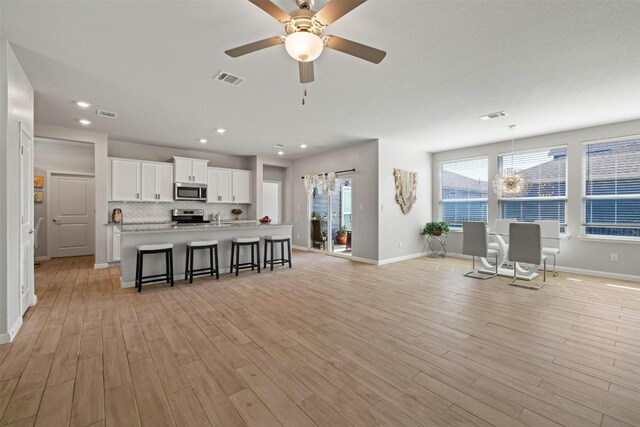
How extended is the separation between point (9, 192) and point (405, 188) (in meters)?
6.48

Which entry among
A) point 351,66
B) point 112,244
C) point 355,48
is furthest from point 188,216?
point 355,48

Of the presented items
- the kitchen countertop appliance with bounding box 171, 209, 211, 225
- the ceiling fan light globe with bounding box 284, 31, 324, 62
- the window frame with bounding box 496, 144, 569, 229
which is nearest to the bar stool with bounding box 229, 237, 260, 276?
the kitchen countertop appliance with bounding box 171, 209, 211, 225

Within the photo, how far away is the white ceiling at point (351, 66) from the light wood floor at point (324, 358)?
9.06ft

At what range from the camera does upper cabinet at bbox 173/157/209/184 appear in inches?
259

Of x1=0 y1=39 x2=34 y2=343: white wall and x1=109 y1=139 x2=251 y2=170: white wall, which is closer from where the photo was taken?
x1=0 y1=39 x2=34 y2=343: white wall

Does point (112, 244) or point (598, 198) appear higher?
point (598, 198)

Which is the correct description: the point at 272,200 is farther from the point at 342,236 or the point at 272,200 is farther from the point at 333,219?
the point at 342,236

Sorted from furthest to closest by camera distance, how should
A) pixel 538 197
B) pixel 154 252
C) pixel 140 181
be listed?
pixel 140 181
pixel 538 197
pixel 154 252

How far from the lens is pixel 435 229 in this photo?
6.98 m

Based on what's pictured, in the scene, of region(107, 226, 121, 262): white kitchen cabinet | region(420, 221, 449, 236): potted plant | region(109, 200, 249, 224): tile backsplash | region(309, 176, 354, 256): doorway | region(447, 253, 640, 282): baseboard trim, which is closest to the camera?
region(447, 253, 640, 282): baseboard trim

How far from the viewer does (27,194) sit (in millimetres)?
3334

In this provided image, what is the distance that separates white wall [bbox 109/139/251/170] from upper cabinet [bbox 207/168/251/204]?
19.7 inches

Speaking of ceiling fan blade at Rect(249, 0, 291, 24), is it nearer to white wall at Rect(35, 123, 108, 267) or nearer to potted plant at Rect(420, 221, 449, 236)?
white wall at Rect(35, 123, 108, 267)

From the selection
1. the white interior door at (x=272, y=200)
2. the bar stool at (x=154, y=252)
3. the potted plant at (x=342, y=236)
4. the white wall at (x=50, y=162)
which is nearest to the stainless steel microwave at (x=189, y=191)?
the white interior door at (x=272, y=200)
